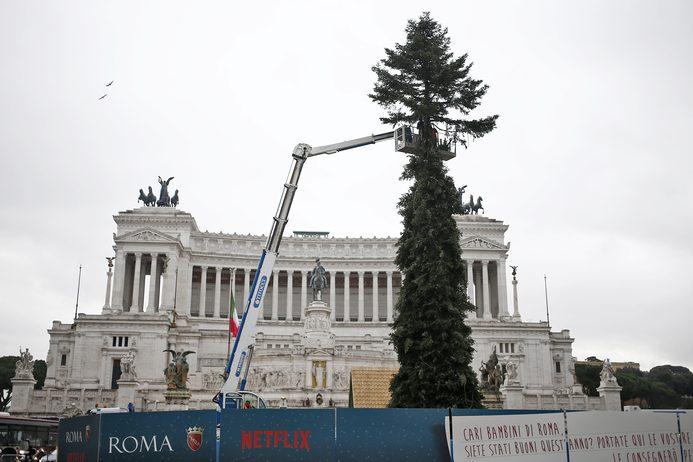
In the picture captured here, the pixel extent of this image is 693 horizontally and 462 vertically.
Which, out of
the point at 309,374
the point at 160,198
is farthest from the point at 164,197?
the point at 309,374

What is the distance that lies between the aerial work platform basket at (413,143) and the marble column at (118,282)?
61864mm

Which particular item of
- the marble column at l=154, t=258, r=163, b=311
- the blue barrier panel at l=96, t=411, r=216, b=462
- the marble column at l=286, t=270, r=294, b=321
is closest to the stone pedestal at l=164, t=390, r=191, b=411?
the blue barrier panel at l=96, t=411, r=216, b=462

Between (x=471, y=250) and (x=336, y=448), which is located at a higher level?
(x=471, y=250)

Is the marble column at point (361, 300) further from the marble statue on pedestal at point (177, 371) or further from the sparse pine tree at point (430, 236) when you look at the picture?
the sparse pine tree at point (430, 236)

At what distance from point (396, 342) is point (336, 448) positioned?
1561 centimetres

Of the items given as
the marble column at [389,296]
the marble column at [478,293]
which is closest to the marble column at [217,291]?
Result: the marble column at [389,296]

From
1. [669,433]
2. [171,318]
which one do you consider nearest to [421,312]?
[669,433]

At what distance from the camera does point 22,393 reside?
203 ft

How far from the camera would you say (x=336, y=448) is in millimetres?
16438

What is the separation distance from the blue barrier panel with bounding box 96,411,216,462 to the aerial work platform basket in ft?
63.9

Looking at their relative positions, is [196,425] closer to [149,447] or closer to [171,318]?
[149,447]

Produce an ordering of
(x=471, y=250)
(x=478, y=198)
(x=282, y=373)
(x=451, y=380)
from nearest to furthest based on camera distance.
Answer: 1. (x=451, y=380)
2. (x=282, y=373)
3. (x=471, y=250)
4. (x=478, y=198)

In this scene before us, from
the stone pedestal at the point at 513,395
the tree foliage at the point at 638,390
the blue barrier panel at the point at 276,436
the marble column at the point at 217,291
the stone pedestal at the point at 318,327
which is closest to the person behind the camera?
the blue barrier panel at the point at 276,436

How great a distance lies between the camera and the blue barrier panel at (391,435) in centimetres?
1655
